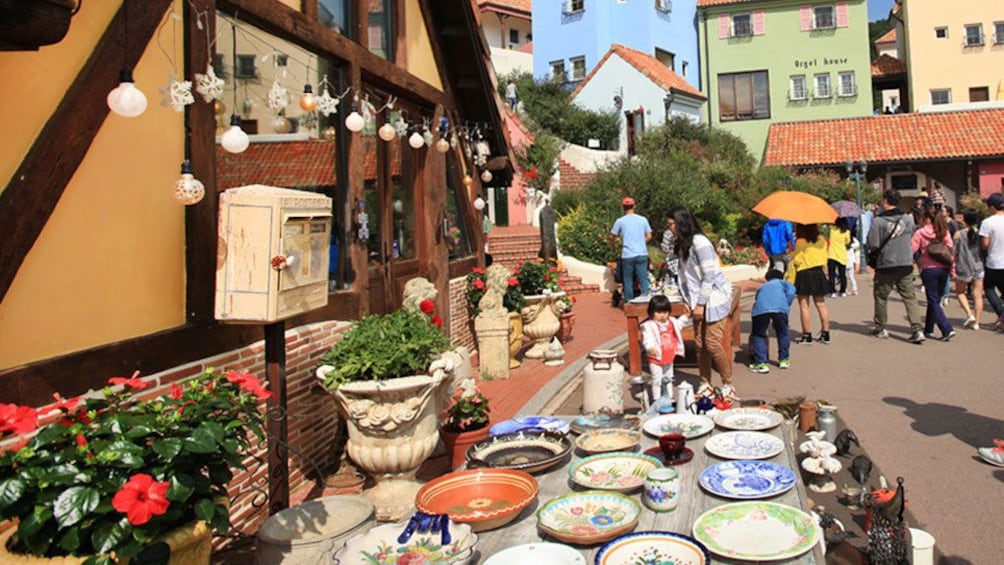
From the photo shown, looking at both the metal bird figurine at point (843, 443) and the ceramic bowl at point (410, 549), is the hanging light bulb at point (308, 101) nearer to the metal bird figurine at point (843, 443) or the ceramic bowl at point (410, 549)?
the ceramic bowl at point (410, 549)

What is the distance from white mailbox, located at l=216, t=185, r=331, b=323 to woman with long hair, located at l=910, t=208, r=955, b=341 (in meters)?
9.30

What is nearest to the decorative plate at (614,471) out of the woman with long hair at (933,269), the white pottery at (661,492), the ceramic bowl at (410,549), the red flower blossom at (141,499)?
the white pottery at (661,492)

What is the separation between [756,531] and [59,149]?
346 centimetres

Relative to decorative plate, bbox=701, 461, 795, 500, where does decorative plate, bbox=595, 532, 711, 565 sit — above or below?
below

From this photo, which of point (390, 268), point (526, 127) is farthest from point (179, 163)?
point (526, 127)

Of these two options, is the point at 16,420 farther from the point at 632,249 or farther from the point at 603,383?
the point at 632,249

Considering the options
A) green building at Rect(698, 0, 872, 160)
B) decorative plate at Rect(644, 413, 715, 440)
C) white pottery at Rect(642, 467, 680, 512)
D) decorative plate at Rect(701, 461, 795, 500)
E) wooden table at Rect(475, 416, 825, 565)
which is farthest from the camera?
green building at Rect(698, 0, 872, 160)

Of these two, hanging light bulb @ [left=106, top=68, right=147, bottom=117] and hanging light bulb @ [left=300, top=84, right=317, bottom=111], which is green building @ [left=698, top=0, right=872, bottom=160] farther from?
hanging light bulb @ [left=106, top=68, right=147, bottom=117]

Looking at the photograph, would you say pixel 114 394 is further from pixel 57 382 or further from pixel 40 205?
pixel 40 205

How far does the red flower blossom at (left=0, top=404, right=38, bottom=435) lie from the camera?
7.98 feet

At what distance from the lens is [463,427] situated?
563 cm

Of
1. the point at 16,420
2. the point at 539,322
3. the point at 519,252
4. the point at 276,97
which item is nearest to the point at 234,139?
the point at 276,97

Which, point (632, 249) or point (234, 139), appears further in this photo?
point (632, 249)

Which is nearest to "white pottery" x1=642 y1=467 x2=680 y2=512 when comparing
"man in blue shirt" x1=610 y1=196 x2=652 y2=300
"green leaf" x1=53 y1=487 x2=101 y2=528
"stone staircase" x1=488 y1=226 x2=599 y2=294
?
"green leaf" x1=53 y1=487 x2=101 y2=528
